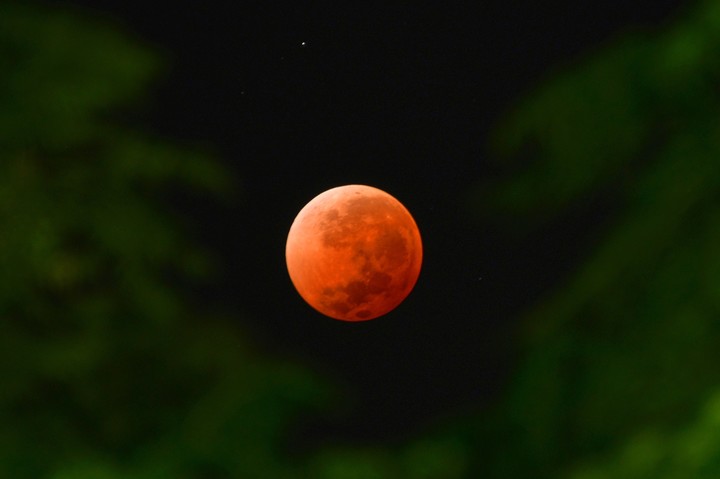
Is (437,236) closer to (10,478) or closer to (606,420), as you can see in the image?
(606,420)

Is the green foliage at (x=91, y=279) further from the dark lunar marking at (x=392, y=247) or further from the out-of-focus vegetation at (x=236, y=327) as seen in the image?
the dark lunar marking at (x=392, y=247)

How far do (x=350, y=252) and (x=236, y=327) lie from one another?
2.76 meters

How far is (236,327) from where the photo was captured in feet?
23.4

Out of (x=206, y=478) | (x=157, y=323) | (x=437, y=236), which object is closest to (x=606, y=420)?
(x=206, y=478)

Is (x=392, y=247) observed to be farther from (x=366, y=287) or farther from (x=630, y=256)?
(x=630, y=256)

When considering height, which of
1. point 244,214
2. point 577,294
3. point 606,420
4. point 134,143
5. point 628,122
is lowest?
point 606,420

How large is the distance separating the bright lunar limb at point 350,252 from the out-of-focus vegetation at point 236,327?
814mm

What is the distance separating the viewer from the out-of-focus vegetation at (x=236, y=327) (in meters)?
5.11

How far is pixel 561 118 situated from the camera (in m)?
5.71

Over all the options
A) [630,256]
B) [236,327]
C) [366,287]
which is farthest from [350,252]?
[236,327]

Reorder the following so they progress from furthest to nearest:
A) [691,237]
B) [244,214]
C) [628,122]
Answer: [244,214] → [628,122] → [691,237]

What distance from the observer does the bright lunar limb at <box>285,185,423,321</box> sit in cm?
445

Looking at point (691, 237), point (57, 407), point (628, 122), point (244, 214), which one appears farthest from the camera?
point (244, 214)

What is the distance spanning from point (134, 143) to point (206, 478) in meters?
1.75
